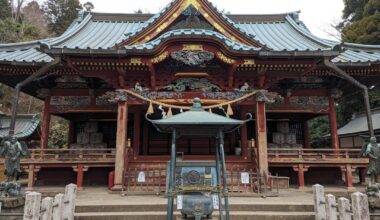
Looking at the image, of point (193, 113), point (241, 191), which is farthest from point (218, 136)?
point (241, 191)

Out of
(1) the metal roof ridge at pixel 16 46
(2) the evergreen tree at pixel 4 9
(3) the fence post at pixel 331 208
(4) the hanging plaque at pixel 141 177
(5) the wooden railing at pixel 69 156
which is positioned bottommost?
(3) the fence post at pixel 331 208

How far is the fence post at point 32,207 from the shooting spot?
527cm

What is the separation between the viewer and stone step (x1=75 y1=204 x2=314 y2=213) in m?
7.26

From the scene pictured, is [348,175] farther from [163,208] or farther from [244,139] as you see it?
[163,208]

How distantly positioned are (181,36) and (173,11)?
71.7 inches

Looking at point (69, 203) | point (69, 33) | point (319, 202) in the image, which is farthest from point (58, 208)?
point (69, 33)

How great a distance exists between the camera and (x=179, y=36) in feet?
31.3

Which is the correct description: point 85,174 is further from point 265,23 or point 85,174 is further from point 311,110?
point 265,23

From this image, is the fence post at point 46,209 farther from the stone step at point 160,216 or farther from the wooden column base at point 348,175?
the wooden column base at point 348,175

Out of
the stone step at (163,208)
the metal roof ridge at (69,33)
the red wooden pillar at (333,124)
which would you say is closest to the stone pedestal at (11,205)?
the stone step at (163,208)

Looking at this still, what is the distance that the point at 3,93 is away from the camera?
1178 inches

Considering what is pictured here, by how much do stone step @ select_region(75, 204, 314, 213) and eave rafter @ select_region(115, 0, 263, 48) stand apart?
19.6 feet

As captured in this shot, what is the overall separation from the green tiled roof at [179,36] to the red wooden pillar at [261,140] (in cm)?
219

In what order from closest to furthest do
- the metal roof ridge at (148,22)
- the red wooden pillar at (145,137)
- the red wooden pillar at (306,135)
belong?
the metal roof ridge at (148,22) → the red wooden pillar at (145,137) → the red wooden pillar at (306,135)
